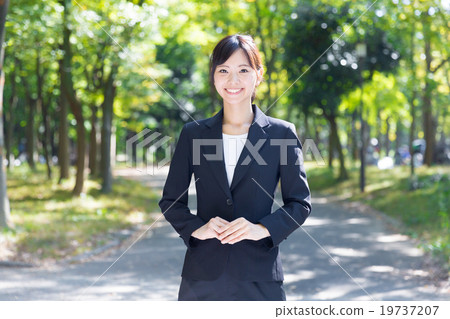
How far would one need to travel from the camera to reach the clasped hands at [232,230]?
203 cm

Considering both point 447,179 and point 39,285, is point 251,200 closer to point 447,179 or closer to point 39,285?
point 39,285

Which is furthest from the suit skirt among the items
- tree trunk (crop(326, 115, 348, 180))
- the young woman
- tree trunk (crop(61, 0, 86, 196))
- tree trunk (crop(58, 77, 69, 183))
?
tree trunk (crop(326, 115, 348, 180))

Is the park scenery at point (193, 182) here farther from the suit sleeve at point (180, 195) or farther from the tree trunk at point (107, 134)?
the suit sleeve at point (180, 195)

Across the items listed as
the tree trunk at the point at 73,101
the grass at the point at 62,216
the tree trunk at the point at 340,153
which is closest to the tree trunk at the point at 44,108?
the grass at the point at 62,216

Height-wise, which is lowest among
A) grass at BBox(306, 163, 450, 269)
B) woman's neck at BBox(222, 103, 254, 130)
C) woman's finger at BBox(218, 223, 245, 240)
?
grass at BBox(306, 163, 450, 269)

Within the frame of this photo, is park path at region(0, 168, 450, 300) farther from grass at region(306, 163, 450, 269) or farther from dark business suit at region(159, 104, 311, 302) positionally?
dark business suit at region(159, 104, 311, 302)

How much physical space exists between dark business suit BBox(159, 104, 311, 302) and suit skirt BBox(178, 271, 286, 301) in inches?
1.1

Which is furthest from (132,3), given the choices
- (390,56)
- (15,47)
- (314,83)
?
(390,56)

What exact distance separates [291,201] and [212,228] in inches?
12.2

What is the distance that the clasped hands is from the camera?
2.03 m

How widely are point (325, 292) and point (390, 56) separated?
15355 mm

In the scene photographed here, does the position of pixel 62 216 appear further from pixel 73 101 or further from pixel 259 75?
pixel 259 75

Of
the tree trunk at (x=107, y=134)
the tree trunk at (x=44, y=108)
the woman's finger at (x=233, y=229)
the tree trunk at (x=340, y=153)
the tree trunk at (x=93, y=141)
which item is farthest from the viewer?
the tree trunk at (x=340, y=153)

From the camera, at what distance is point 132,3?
13172mm
